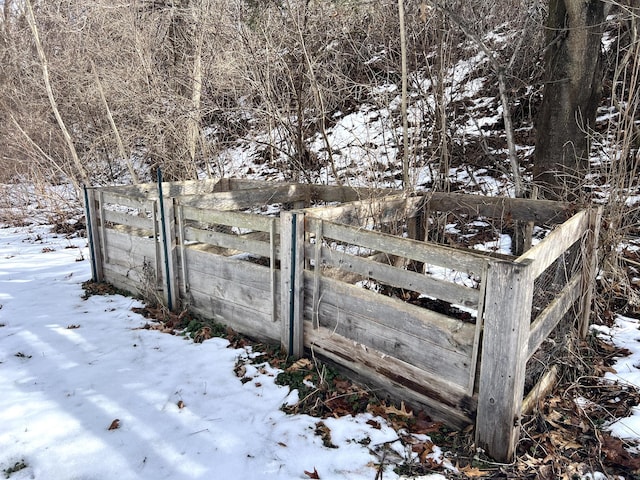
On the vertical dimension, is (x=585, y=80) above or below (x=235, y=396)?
above

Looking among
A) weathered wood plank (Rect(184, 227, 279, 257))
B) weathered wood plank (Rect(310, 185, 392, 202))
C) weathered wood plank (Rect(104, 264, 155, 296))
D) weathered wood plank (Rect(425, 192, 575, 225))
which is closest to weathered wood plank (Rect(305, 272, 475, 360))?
weathered wood plank (Rect(184, 227, 279, 257))

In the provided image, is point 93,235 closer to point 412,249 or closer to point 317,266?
point 317,266

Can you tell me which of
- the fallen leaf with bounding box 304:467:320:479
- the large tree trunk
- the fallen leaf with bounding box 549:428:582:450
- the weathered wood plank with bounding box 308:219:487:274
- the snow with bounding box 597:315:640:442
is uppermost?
the large tree trunk

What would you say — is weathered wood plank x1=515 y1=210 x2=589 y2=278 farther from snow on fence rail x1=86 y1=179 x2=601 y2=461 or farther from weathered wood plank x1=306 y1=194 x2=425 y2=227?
weathered wood plank x1=306 y1=194 x2=425 y2=227

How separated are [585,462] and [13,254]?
902 centimetres

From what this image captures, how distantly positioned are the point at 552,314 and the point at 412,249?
1137 mm

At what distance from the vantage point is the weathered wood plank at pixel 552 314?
2816mm

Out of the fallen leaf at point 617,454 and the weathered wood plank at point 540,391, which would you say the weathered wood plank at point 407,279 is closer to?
the weathered wood plank at point 540,391

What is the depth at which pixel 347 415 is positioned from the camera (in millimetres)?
3162

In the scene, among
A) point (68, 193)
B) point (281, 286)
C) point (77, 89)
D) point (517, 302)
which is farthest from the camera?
point (68, 193)

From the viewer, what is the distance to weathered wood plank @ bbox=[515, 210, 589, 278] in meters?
2.70

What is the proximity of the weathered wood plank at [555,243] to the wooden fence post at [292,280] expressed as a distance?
66.2 inches

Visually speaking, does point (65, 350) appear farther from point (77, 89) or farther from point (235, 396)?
point (77, 89)

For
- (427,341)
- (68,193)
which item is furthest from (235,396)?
(68,193)
